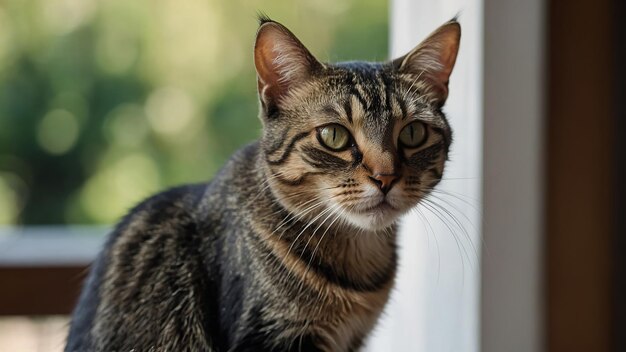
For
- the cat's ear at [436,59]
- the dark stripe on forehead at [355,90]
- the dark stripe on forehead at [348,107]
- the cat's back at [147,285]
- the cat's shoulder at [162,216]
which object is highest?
the cat's ear at [436,59]

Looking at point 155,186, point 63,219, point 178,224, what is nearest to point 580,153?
point 178,224

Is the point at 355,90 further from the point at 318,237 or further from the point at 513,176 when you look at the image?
the point at 513,176

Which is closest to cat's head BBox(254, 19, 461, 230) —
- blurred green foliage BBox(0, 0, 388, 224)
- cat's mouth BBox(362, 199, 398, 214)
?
cat's mouth BBox(362, 199, 398, 214)

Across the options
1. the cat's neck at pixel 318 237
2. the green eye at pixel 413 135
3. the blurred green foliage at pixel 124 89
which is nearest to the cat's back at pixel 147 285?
the cat's neck at pixel 318 237

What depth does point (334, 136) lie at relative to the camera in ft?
3.17

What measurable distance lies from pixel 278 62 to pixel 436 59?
0.23m

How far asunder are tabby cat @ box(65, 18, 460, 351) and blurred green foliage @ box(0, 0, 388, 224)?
0.53 m

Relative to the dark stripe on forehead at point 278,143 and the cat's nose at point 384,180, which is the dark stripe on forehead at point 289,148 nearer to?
the dark stripe on forehead at point 278,143

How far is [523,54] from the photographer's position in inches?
45.3

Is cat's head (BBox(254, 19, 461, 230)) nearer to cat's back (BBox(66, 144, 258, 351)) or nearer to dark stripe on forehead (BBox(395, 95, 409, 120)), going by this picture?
dark stripe on forehead (BBox(395, 95, 409, 120))

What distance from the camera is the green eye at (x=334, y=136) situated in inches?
37.9

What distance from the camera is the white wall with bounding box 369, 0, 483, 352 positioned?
1.18m

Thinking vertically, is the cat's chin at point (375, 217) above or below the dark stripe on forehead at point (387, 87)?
below

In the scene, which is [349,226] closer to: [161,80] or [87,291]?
[87,291]
